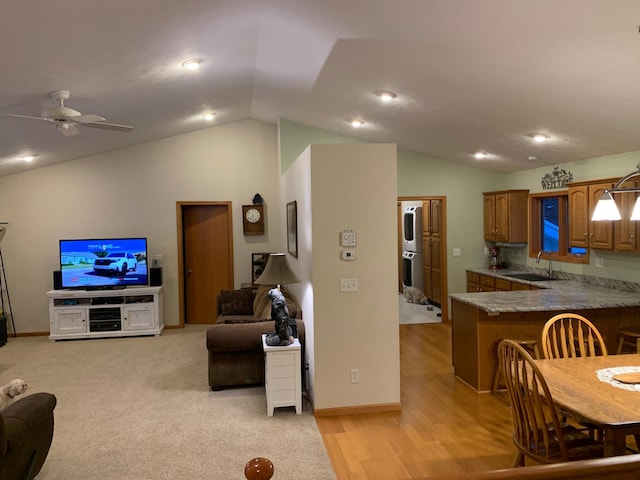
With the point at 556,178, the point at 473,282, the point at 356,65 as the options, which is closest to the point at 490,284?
the point at 473,282

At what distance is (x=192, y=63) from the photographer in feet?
13.3

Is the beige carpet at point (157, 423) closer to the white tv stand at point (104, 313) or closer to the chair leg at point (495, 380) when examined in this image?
the white tv stand at point (104, 313)

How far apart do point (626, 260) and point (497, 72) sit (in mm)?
2809

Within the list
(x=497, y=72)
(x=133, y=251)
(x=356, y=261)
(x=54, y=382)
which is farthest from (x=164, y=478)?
(x=133, y=251)

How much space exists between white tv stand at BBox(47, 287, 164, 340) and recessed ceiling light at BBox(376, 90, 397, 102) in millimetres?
4389

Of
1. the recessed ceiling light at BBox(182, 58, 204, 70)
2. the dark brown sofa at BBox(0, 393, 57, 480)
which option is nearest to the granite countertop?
the recessed ceiling light at BBox(182, 58, 204, 70)

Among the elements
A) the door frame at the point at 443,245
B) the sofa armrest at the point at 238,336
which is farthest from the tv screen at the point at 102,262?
the door frame at the point at 443,245

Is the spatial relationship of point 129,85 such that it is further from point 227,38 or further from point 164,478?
point 164,478

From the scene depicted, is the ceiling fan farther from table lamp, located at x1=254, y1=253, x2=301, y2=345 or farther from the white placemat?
the white placemat

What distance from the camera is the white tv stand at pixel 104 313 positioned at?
670 centimetres

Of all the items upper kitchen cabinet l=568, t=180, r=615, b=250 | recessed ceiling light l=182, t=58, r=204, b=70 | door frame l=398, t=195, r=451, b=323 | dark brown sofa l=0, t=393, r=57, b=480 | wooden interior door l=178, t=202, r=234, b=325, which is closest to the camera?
dark brown sofa l=0, t=393, r=57, b=480

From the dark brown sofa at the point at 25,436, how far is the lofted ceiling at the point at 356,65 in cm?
221

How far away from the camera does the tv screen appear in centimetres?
683

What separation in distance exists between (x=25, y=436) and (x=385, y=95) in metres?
3.93
